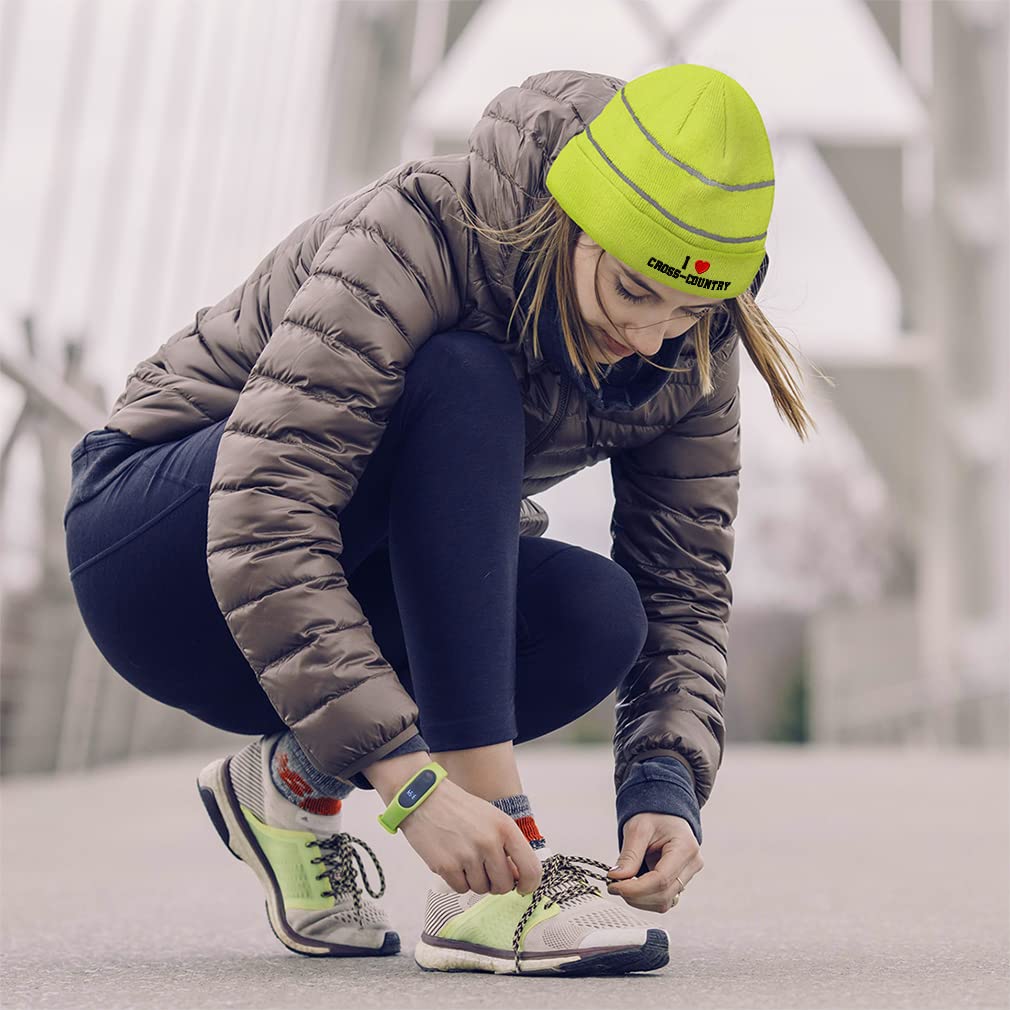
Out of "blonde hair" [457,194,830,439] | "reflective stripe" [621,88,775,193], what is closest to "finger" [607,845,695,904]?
"blonde hair" [457,194,830,439]

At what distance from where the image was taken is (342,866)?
1.27 metres

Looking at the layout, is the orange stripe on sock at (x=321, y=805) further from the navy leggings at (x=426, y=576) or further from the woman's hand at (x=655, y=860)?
the woman's hand at (x=655, y=860)

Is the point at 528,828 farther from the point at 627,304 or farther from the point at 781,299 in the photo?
the point at 781,299

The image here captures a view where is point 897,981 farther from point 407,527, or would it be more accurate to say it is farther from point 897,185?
point 897,185

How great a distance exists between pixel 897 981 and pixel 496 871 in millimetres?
273

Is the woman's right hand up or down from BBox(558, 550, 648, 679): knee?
down

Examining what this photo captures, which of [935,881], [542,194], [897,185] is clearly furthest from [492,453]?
[897,185]

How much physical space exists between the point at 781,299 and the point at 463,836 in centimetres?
71

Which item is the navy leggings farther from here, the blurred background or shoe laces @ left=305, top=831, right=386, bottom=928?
the blurred background

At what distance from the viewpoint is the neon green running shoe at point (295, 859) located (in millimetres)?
1229

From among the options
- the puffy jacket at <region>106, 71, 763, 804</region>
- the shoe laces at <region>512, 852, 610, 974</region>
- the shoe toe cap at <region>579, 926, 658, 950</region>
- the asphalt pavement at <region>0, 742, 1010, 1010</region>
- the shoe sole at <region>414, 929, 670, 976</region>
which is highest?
the puffy jacket at <region>106, 71, 763, 804</region>

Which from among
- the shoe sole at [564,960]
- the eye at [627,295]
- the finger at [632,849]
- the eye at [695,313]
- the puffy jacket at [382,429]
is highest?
the eye at [627,295]

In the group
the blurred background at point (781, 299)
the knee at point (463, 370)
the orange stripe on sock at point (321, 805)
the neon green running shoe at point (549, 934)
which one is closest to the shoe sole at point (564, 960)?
the neon green running shoe at point (549, 934)

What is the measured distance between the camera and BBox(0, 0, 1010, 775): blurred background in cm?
354
